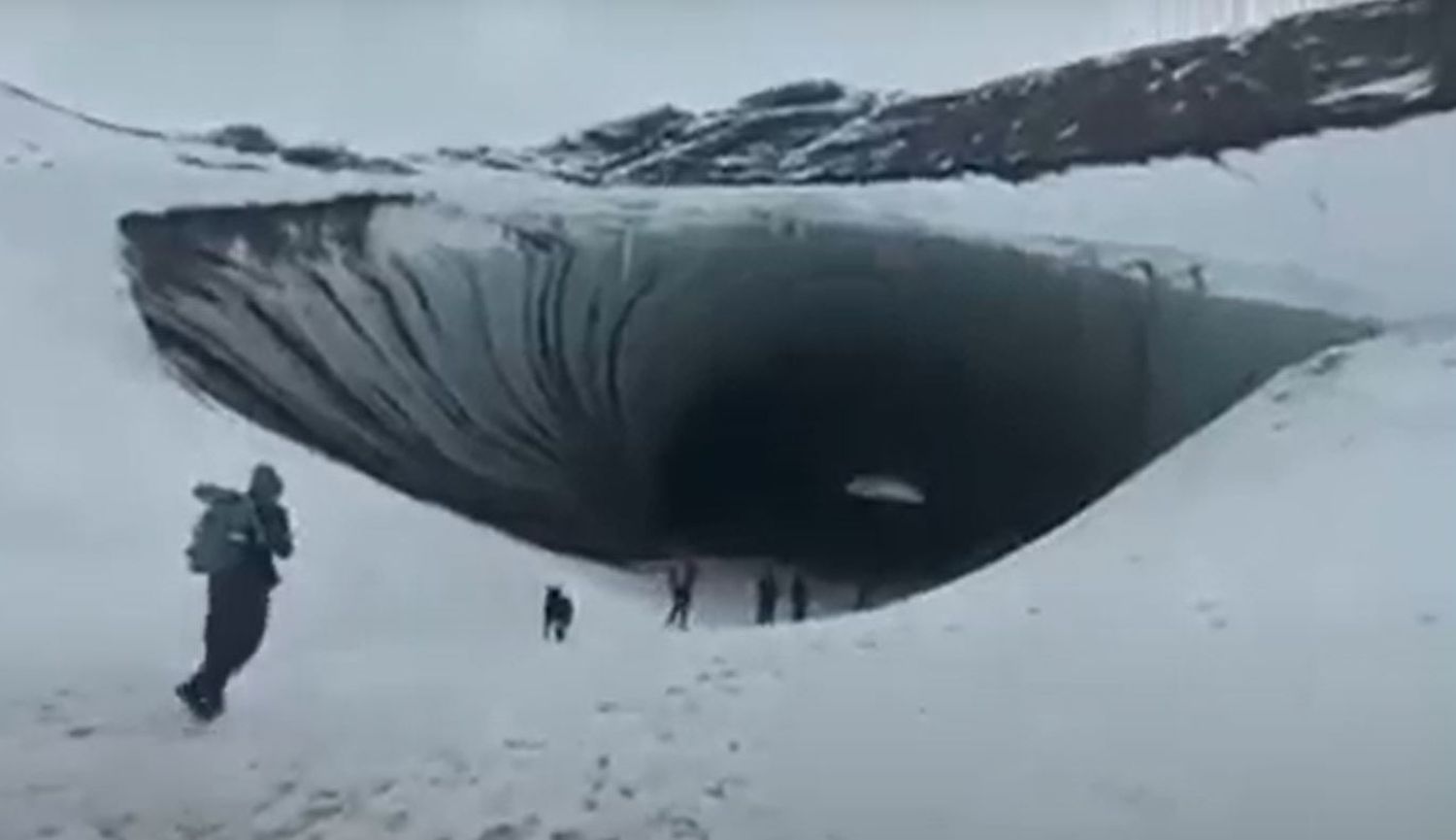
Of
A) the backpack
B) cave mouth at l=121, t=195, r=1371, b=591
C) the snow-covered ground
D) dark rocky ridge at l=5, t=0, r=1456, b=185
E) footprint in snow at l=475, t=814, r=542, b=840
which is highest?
dark rocky ridge at l=5, t=0, r=1456, b=185

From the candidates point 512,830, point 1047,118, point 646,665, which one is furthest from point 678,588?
point 1047,118

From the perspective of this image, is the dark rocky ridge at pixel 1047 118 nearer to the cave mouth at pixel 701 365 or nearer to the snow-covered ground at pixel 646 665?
the cave mouth at pixel 701 365

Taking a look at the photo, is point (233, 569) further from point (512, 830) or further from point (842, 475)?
point (842, 475)

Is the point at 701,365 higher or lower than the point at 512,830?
higher

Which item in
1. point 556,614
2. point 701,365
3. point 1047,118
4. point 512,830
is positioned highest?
point 1047,118

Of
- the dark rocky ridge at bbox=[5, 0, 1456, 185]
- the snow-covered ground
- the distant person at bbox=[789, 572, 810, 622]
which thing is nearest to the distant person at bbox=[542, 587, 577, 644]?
the snow-covered ground

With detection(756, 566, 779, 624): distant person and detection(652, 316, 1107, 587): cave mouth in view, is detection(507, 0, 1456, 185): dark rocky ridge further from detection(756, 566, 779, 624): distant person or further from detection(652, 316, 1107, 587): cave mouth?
detection(756, 566, 779, 624): distant person
